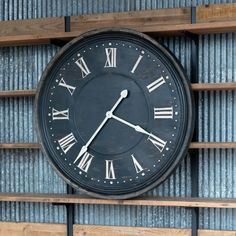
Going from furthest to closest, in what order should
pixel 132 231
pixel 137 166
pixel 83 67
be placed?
pixel 132 231
pixel 83 67
pixel 137 166

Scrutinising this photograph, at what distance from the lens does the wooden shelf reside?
297 cm

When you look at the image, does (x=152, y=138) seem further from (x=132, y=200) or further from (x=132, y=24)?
(x=132, y=24)

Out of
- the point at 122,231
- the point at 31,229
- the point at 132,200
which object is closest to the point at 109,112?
the point at 132,200

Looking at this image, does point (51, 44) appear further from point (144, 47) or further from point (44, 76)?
point (144, 47)

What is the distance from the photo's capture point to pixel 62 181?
3.36 meters

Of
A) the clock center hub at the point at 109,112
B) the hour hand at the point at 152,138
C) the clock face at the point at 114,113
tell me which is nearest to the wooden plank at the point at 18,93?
the clock face at the point at 114,113

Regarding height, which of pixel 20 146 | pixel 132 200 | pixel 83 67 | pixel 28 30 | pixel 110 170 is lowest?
A: pixel 132 200

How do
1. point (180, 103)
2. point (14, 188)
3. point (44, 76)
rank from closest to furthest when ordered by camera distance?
point (180, 103), point (44, 76), point (14, 188)

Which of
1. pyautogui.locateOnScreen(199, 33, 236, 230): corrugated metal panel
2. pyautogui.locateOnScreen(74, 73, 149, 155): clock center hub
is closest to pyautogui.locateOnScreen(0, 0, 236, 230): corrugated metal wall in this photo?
pyautogui.locateOnScreen(199, 33, 236, 230): corrugated metal panel

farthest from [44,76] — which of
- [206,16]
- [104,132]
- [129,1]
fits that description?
[206,16]

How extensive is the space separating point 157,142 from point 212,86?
0.40 meters

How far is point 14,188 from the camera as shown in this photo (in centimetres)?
344

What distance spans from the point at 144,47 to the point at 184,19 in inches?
12.1

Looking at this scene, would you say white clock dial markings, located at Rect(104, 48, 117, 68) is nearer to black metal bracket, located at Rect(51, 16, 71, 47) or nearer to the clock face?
the clock face
